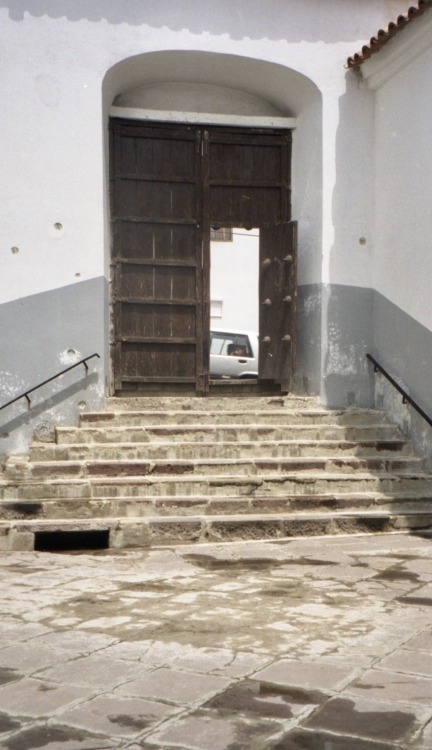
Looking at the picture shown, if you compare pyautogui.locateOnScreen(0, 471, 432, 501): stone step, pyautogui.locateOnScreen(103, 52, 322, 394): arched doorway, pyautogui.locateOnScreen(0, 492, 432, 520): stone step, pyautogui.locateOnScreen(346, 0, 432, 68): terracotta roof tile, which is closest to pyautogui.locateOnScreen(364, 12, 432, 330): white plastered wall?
pyautogui.locateOnScreen(346, 0, 432, 68): terracotta roof tile

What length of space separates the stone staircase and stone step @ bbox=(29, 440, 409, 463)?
10mm

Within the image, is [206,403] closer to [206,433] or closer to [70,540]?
[206,433]

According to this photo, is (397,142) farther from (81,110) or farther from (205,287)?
(81,110)

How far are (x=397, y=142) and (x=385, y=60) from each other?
0.86 meters

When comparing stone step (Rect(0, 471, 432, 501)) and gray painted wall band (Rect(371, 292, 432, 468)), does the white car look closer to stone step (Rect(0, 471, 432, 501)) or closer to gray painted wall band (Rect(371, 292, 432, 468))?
gray painted wall band (Rect(371, 292, 432, 468))

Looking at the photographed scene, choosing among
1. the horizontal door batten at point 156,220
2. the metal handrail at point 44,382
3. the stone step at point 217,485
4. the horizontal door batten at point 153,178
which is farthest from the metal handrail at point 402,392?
the metal handrail at point 44,382

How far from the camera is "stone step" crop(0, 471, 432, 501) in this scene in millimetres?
8625

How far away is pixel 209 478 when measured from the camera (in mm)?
8914

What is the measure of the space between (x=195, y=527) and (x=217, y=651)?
11.3 ft

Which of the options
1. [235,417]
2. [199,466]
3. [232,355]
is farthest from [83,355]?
[232,355]

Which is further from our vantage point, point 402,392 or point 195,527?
point 402,392

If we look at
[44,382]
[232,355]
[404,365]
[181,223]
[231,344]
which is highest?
[181,223]

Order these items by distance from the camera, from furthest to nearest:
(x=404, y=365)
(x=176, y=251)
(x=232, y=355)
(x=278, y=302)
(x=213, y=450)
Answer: (x=232, y=355), (x=176, y=251), (x=278, y=302), (x=404, y=365), (x=213, y=450)

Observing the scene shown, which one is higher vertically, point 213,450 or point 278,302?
point 278,302
